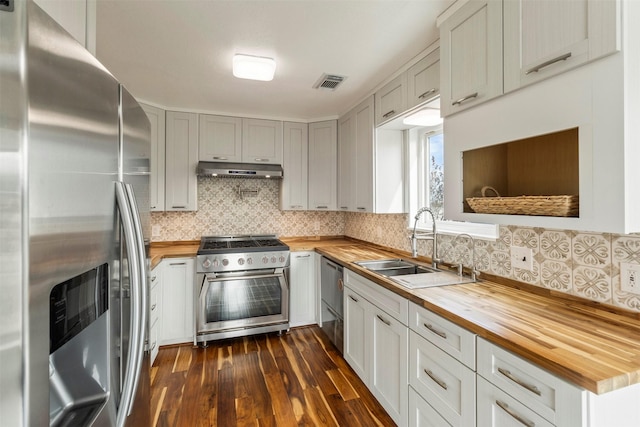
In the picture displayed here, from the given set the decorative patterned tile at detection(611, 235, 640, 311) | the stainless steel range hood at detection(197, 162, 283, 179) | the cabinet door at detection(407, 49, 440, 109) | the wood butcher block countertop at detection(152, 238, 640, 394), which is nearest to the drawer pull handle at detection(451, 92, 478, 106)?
the cabinet door at detection(407, 49, 440, 109)

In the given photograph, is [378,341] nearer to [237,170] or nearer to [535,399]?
[535,399]

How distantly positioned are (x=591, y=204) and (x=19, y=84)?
149 cm

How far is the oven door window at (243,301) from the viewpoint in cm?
287

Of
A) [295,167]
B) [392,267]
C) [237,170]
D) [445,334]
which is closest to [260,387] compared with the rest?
[392,267]

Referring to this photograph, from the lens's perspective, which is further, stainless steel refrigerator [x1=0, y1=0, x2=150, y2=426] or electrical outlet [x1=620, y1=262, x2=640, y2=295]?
electrical outlet [x1=620, y1=262, x2=640, y2=295]

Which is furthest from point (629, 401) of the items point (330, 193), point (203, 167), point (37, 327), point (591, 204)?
point (203, 167)

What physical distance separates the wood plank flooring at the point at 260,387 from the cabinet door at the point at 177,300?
13 cm

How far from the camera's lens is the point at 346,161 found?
3303 millimetres

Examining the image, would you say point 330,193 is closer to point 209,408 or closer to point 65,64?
point 209,408

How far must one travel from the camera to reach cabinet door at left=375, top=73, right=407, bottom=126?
2256 millimetres

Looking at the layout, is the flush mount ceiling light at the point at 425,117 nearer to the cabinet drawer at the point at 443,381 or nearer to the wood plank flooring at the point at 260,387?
the cabinet drawer at the point at 443,381

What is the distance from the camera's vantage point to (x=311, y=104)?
3.13 m

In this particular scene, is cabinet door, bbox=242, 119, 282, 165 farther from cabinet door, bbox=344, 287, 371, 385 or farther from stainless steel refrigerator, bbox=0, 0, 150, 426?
stainless steel refrigerator, bbox=0, 0, 150, 426

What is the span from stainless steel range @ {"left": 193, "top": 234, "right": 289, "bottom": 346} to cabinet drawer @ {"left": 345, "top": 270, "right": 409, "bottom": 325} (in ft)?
3.07
